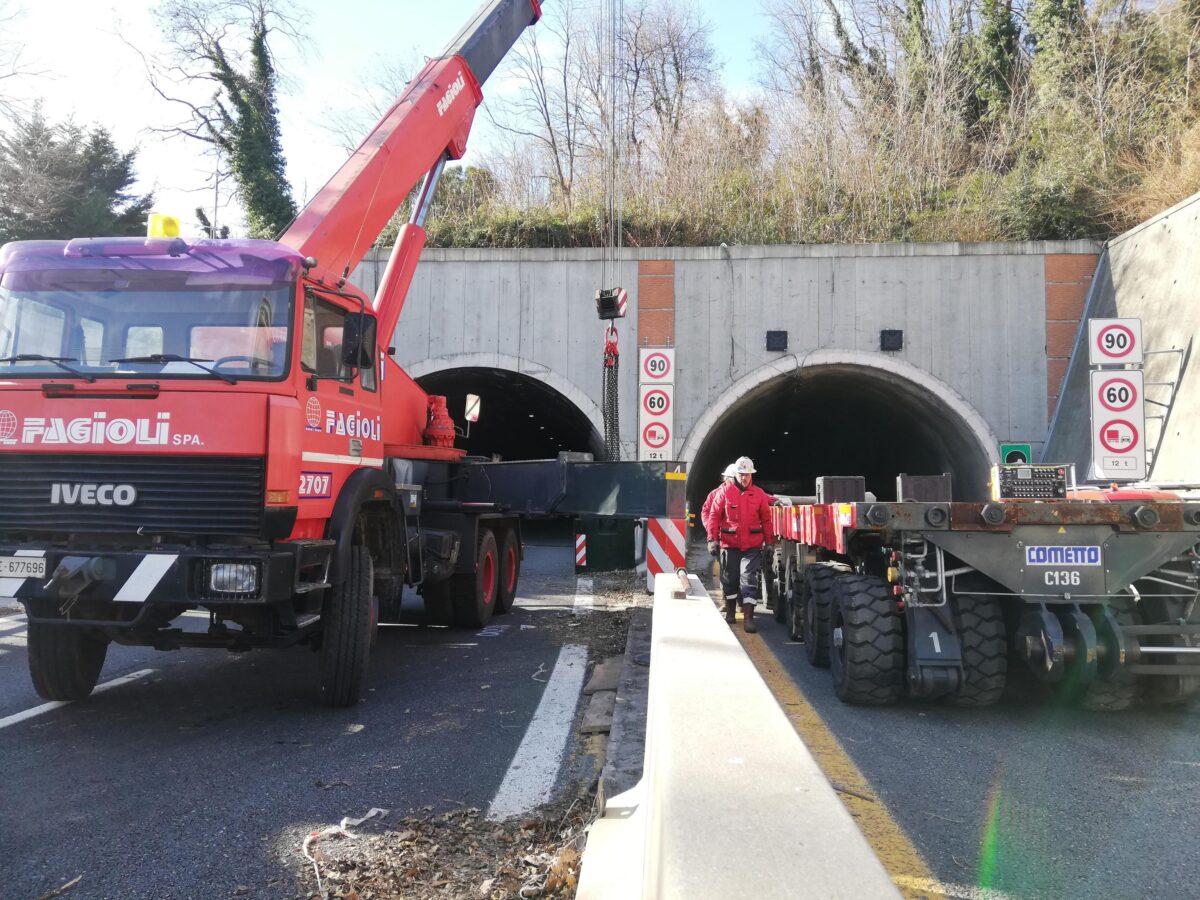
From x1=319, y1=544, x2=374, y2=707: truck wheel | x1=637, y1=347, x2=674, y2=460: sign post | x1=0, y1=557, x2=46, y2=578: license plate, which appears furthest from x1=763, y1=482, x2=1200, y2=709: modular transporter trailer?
x1=637, y1=347, x2=674, y2=460: sign post

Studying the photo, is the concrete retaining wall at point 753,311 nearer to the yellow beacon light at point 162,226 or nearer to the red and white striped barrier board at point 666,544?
the red and white striped barrier board at point 666,544

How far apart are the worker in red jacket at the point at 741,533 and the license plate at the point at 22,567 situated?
5.99m

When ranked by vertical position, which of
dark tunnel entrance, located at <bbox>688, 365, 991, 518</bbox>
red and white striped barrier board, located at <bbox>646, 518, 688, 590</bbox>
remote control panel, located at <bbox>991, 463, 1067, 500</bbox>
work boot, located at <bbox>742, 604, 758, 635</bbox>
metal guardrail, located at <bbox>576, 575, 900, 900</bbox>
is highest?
dark tunnel entrance, located at <bbox>688, 365, 991, 518</bbox>

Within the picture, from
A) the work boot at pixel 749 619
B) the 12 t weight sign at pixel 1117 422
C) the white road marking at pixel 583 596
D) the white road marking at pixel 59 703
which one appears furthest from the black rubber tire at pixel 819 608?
the white road marking at pixel 59 703

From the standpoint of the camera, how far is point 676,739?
8.04ft

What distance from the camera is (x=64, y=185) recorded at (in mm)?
23125

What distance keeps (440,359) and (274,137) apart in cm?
918

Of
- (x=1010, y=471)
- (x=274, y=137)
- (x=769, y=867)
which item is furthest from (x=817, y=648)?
(x=274, y=137)

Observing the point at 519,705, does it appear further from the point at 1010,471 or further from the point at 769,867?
the point at 769,867

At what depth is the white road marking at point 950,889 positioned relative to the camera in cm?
291

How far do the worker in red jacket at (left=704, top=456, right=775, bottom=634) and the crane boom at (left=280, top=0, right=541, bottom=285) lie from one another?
4.47 m

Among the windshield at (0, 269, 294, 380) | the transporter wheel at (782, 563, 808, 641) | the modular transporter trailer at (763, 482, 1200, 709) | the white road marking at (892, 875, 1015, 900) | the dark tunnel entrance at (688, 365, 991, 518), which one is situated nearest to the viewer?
the white road marking at (892, 875, 1015, 900)

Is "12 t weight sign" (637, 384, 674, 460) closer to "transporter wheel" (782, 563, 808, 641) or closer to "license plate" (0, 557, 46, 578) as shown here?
"transporter wheel" (782, 563, 808, 641)

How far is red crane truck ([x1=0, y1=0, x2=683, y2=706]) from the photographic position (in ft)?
15.9
